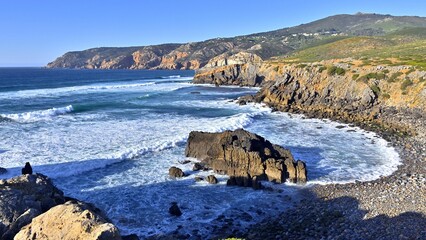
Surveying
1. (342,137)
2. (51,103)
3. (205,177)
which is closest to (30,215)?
(205,177)

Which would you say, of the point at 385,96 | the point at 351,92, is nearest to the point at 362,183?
the point at 385,96

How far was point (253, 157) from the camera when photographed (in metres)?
23.5

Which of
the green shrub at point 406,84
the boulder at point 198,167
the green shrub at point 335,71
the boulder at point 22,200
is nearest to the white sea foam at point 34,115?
the boulder at point 198,167

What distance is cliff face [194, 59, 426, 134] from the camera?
142 feet

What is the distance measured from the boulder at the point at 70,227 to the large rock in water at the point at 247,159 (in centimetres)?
1386

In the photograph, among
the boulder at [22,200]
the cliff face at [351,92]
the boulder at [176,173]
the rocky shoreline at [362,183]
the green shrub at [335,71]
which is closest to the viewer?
the boulder at [22,200]

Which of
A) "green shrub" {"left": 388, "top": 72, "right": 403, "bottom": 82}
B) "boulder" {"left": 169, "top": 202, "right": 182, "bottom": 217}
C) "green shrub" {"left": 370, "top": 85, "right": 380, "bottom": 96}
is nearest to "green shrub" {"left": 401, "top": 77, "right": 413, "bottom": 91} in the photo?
"green shrub" {"left": 388, "top": 72, "right": 403, "bottom": 82}

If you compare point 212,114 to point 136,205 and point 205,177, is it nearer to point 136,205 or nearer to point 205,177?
point 205,177

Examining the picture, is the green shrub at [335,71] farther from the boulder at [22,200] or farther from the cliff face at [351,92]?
the boulder at [22,200]

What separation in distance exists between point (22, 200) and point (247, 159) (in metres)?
13.9

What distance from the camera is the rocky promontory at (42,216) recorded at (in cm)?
919

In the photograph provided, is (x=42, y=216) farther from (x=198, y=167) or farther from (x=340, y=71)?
(x=340, y=71)

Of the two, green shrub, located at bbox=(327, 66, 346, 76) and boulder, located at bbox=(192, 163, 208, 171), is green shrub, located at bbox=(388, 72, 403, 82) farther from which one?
boulder, located at bbox=(192, 163, 208, 171)

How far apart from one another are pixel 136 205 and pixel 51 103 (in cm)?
4881
